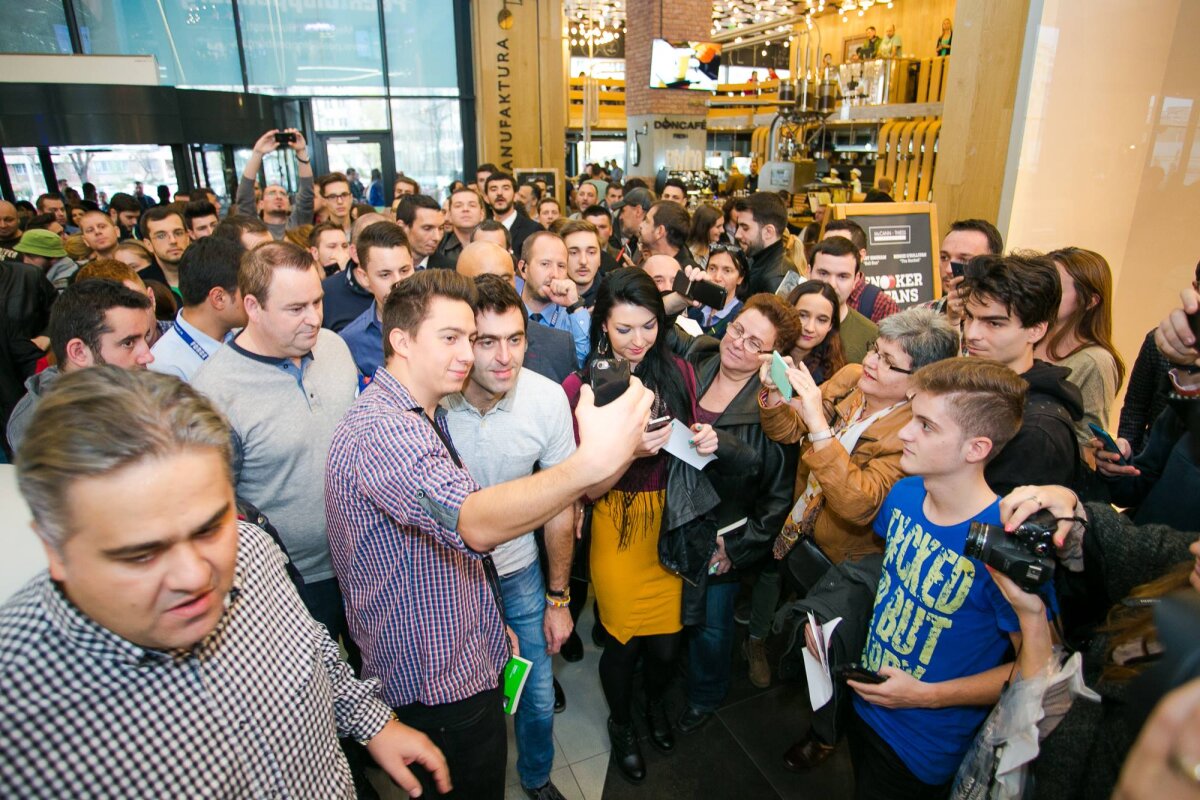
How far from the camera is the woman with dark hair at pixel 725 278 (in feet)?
11.5

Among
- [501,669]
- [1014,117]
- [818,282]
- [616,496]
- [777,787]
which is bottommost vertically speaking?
[777,787]

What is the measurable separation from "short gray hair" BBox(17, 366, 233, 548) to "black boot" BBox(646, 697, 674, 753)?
2.14 m

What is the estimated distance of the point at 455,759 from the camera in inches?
63.5

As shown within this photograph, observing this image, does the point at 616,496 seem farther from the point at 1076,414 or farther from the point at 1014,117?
the point at 1014,117

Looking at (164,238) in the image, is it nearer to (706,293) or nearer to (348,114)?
(706,293)

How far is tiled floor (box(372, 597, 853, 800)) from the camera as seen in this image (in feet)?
7.48

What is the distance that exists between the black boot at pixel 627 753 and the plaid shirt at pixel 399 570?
971 mm

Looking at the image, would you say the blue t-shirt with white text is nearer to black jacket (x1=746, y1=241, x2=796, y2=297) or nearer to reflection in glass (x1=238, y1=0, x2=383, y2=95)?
black jacket (x1=746, y1=241, x2=796, y2=297)

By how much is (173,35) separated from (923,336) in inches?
484

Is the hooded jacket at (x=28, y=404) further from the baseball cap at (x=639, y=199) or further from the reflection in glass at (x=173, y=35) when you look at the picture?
the reflection in glass at (x=173, y=35)

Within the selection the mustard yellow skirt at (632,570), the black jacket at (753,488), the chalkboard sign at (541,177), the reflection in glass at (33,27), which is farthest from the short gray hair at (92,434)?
the reflection in glass at (33,27)

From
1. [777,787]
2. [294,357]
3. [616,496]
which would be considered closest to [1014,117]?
[616,496]

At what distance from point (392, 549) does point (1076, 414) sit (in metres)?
1.91

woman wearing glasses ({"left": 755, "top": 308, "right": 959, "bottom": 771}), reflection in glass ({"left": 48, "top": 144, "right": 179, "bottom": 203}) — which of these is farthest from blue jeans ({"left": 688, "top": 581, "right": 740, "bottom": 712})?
reflection in glass ({"left": 48, "top": 144, "right": 179, "bottom": 203})
